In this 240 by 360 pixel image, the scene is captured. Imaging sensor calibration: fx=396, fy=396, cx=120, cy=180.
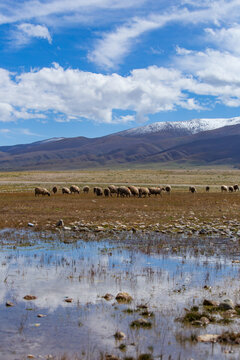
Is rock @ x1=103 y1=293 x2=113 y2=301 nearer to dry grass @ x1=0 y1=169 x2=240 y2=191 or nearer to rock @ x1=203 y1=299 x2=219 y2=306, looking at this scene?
rock @ x1=203 y1=299 x2=219 y2=306

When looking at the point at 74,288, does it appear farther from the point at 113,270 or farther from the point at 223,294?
the point at 223,294

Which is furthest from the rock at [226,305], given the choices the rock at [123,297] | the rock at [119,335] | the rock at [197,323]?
the rock at [119,335]

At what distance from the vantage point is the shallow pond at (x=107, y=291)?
19.4 feet

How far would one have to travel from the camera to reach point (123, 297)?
786 cm

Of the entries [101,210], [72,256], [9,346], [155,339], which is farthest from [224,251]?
[101,210]

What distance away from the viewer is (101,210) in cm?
2345

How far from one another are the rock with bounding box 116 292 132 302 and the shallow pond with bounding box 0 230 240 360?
15 centimetres

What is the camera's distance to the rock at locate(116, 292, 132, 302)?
7.85 metres

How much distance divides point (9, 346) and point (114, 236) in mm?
9223

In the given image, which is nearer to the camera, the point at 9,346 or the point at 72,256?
the point at 9,346

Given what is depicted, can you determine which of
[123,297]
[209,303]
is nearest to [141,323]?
[123,297]

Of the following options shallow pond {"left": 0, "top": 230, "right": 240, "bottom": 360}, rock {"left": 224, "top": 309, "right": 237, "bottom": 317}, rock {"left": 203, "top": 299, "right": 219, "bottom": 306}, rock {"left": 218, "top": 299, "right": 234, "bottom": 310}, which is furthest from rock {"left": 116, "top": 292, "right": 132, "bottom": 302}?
rock {"left": 224, "top": 309, "right": 237, "bottom": 317}

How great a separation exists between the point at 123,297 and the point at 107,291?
2.30ft

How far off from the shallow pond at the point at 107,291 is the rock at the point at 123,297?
0.50 feet
